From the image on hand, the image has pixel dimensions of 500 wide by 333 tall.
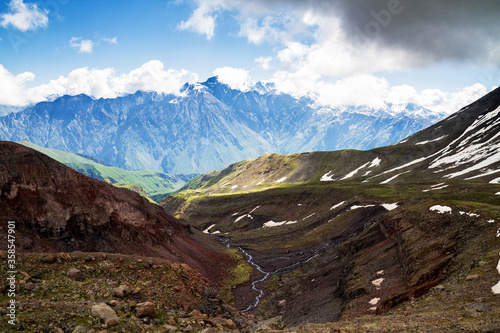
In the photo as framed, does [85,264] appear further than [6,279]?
Yes

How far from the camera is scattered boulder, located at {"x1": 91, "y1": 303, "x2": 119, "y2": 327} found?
17.4m

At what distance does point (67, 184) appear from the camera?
5247 centimetres

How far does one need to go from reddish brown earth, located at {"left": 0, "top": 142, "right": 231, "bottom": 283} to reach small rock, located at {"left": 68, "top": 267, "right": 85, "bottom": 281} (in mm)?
17874

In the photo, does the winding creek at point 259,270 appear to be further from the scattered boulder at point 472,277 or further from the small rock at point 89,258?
the scattered boulder at point 472,277

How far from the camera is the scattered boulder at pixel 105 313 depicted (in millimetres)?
17406

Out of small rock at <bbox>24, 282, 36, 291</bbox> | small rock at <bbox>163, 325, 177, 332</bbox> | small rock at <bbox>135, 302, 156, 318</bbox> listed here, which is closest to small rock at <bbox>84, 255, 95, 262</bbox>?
small rock at <bbox>24, 282, 36, 291</bbox>

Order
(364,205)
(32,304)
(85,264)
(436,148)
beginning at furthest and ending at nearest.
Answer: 1. (436,148)
2. (364,205)
3. (85,264)
4. (32,304)

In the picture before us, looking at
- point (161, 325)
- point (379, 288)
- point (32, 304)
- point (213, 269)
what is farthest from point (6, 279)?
point (213, 269)

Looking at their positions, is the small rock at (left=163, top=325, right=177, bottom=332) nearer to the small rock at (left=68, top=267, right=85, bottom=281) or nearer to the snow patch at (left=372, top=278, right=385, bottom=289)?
the small rock at (left=68, top=267, right=85, bottom=281)

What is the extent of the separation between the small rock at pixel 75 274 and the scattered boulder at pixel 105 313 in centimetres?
554

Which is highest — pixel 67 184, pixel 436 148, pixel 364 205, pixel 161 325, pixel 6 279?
pixel 436 148

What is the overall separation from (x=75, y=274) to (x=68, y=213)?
2971cm

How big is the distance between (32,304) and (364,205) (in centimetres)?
9964

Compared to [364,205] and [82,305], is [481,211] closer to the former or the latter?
[82,305]
